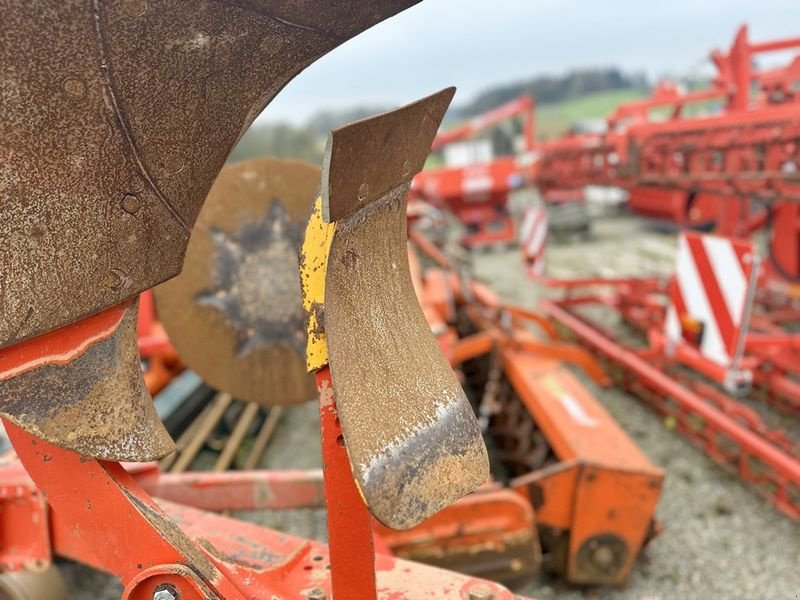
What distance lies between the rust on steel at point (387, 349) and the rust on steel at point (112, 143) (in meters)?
0.25

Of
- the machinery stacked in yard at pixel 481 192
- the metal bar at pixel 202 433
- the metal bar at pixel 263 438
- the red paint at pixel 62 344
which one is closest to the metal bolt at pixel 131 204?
the red paint at pixel 62 344

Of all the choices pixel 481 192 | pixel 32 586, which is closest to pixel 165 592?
pixel 32 586

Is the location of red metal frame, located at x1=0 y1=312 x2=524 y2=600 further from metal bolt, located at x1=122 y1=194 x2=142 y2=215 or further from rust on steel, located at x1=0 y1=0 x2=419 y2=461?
metal bolt, located at x1=122 y1=194 x2=142 y2=215

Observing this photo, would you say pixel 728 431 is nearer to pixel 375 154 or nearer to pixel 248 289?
pixel 248 289

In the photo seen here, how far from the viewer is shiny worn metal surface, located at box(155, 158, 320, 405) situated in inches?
86.7

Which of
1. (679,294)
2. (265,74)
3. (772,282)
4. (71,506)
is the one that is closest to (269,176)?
(265,74)

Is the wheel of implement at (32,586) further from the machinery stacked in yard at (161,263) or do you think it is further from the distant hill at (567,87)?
the distant hill at (567,87)

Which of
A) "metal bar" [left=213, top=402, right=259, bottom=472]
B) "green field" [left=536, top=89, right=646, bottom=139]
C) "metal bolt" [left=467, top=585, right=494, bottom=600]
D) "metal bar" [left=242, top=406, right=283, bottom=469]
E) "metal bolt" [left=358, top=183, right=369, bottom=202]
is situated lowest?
"metal bar" [left=242, top=406, right=283, bottom=469]

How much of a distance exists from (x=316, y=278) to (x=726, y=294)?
3104mm

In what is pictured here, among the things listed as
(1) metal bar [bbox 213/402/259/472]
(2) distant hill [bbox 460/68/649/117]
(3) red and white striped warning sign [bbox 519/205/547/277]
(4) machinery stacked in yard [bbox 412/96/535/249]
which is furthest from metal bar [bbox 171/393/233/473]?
(2) distant hill [bbox 460/68/649/117]

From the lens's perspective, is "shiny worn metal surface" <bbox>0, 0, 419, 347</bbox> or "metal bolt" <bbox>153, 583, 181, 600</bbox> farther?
"metal bolt" <bbox>153, 583, 181, 600</bbox>

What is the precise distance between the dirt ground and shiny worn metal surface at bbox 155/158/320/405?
4.32ft

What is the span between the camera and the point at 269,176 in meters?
2.27

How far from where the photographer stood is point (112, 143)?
3.39 ft
